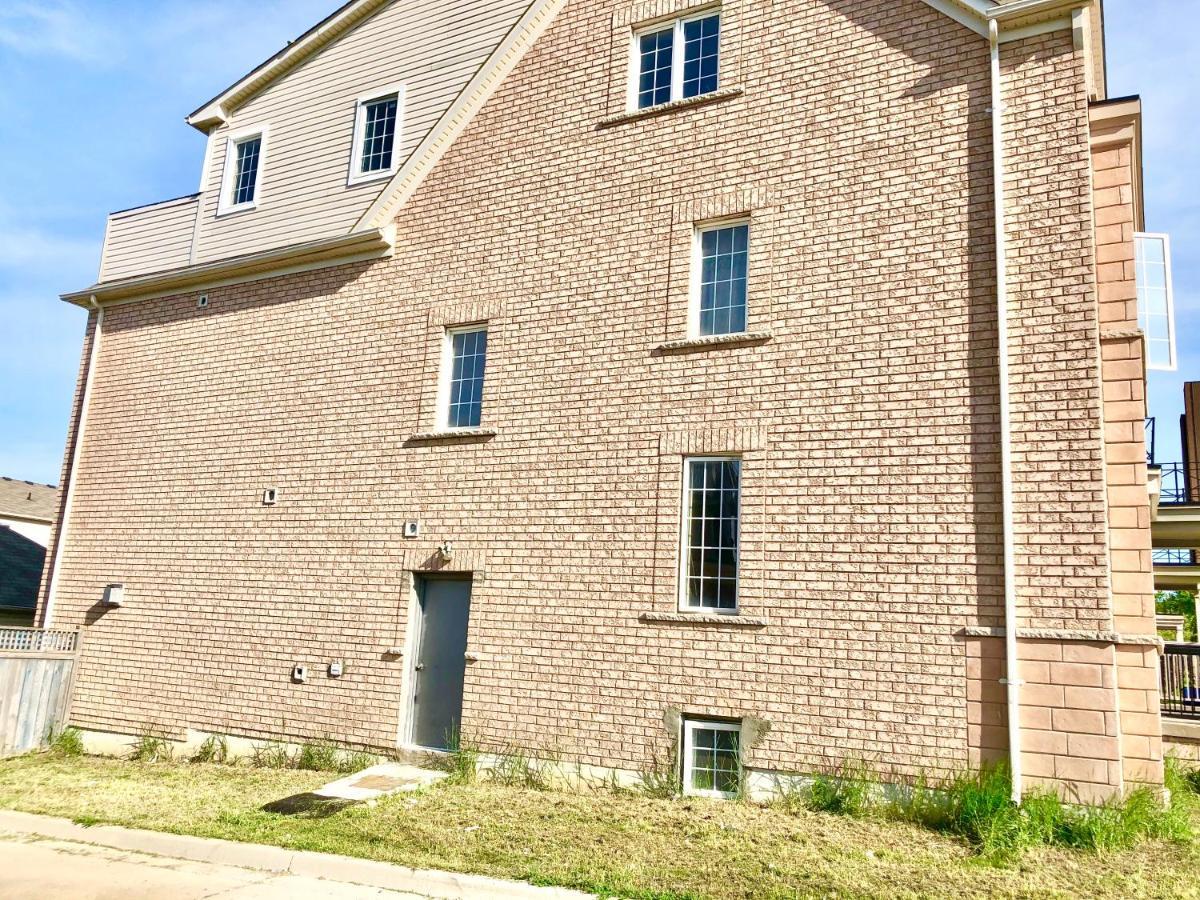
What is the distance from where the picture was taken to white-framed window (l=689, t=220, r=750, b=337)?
10.8 meters

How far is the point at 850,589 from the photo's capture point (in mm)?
9359

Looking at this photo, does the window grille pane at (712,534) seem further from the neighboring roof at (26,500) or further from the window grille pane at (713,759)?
the neighboring roof at (26,500)

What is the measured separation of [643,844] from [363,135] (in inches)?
446

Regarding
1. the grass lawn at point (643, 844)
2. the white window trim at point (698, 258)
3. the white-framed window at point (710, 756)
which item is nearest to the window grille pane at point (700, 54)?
the white window trim at point (698, 258)

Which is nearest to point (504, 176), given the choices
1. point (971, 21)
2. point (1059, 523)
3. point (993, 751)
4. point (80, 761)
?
point (971, 21)

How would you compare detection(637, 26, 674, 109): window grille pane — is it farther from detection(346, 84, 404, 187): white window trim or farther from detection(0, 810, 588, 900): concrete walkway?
detection(0, 810, 588, 900): concrete walkway

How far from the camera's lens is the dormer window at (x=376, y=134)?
14258 mm

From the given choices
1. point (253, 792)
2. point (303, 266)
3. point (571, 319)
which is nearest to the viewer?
point (253, 792)

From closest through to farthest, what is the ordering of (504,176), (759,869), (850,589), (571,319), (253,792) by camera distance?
(759,869) < (850,589) < (253,792) < (571,319) < (504,176)

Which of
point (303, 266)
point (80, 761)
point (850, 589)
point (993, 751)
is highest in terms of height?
point (303, 266)

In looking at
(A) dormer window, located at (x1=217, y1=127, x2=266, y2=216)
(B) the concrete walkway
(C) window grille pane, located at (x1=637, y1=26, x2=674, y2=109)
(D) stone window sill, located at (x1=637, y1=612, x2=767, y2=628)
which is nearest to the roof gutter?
(A) dormer window, located at (x1=217, y1=127, x2=266, y2=216)

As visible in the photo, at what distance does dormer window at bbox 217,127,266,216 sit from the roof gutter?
128cm

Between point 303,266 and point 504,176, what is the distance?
3657 millimetres

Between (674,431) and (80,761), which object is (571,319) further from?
(80,761)
